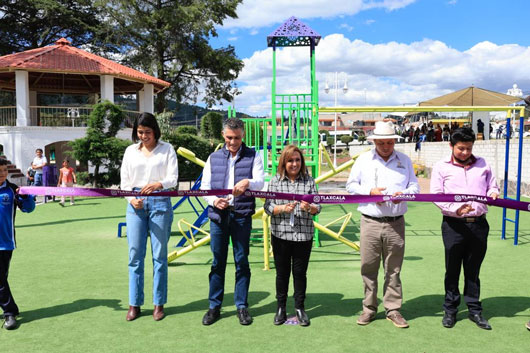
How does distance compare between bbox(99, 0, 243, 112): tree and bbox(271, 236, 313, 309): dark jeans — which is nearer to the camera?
bbox(271, 236, 313, 309): dark jeans

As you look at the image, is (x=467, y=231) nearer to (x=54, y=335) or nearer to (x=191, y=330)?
(x=191, y=330)

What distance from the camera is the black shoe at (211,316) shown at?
3955 millimetres

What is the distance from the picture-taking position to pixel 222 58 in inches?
1247

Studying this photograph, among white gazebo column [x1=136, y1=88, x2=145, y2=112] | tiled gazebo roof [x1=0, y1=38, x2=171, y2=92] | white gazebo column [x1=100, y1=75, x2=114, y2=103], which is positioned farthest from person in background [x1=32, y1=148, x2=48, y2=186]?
white gazebo column [x1=136, y1=88, x2=145, y2=112]

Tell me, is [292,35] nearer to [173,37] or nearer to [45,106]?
[45,106]

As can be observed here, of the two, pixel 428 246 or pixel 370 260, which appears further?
pixel 428 246

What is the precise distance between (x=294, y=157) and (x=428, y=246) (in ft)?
14.4

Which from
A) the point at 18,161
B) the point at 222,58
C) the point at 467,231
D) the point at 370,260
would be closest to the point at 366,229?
the point at 370,260

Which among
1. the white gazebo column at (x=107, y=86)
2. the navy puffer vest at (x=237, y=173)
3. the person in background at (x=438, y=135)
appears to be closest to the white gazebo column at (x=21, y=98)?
the white gazebo column at (x=107, y=86)

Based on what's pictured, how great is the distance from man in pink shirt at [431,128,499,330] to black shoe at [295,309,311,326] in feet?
3.68

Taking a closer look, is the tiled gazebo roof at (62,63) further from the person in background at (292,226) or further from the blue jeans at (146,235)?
the person in background at (292,226)

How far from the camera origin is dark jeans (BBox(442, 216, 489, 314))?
3.88 m

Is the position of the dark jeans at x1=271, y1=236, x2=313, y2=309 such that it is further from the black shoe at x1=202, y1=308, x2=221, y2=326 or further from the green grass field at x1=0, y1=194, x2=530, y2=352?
the black shoe at x1=202, y1=308, x2=221, y2=326

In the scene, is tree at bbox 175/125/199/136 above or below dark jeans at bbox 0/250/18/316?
above
